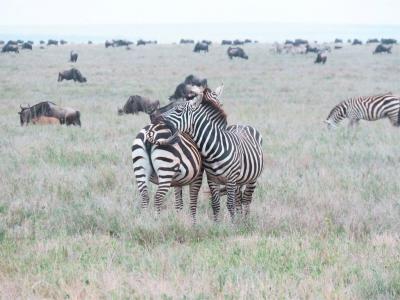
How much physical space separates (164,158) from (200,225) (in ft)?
2.97

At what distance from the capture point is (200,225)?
723 centimetres

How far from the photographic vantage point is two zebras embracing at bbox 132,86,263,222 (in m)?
7.29

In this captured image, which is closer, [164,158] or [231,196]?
[164,158]

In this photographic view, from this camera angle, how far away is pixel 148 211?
25.9ft

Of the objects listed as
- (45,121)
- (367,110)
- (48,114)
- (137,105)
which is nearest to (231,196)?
Answer: (45,121)

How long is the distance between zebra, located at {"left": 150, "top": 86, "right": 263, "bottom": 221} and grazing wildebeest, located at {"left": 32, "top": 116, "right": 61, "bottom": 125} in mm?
10038

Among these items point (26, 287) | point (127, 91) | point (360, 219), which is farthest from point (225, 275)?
point (127, 91)

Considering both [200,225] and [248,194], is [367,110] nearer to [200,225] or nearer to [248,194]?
[248,194]

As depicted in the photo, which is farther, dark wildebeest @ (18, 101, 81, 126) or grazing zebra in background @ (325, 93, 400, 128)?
grazing zebra in background @ (325, 93, 400, 128)

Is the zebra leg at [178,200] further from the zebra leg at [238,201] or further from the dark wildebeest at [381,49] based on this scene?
the dark wildebeest at [381,49]

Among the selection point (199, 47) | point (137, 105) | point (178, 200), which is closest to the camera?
point (178, 200)

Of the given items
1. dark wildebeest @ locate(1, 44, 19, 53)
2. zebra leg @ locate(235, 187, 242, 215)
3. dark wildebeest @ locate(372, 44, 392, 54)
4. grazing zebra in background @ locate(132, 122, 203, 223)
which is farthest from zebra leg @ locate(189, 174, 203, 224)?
dark wildebeest @ locate(372, 44, 392, 54)

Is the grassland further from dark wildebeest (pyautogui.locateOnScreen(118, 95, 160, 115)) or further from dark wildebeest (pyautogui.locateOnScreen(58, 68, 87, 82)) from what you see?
dark wildebeest (pyautogui.locateOnScreen(58, 68, 87, 82))

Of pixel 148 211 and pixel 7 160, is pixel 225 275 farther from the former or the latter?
pixel 7 160
